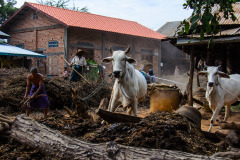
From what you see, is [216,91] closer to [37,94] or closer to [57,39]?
[37,94]

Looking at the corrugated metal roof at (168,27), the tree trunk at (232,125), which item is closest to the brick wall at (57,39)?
the corrugated metal roof at (168,27)

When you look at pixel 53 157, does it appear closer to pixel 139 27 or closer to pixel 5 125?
pixel 5 125

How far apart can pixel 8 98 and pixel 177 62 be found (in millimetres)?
22160

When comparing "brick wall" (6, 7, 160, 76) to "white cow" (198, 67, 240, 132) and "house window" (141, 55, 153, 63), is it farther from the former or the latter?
"white cow" (198, 67, 240, 132)

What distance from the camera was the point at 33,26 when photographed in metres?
21.2

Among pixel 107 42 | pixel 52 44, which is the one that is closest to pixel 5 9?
pixel 52 44

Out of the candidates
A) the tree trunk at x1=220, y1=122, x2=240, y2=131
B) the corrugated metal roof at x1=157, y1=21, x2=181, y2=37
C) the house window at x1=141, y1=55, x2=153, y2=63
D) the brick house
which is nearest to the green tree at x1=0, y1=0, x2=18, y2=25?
the brick house

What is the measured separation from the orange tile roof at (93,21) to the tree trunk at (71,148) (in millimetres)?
14520

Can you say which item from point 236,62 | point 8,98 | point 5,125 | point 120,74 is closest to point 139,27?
point 236,62

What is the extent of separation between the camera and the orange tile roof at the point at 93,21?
63.2 ft

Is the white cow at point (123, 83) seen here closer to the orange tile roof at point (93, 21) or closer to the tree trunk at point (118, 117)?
the tree trunk at point (118, 117)

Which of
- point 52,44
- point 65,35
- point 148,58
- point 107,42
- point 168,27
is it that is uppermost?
point 168,27

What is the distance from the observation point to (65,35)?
18656 mm

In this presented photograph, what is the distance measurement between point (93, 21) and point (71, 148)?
1843cm
